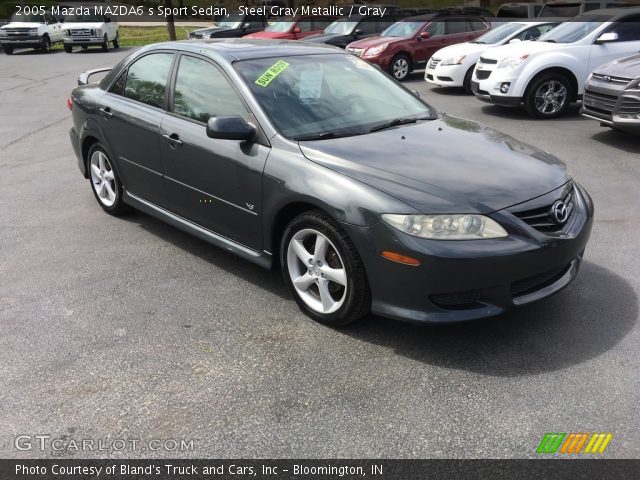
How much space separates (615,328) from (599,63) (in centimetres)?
756

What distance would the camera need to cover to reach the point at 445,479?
8.14ft

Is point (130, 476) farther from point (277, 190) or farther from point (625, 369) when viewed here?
point (625, 369)

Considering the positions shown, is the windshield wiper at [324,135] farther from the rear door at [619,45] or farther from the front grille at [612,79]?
the rear door at [619,45]

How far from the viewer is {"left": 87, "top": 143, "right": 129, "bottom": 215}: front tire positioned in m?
5.45

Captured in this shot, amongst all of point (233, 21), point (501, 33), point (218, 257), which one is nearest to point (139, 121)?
point (218, 257)

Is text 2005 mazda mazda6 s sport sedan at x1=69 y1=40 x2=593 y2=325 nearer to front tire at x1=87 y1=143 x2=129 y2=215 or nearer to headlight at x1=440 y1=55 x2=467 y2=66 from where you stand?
front tire at x1=87 y1=143 x2=129 y2=215

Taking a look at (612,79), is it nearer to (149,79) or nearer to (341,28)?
(149,79)

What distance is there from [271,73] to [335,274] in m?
1.58

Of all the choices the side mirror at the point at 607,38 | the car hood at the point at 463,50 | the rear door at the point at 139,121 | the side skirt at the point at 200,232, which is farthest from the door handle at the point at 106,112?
the car hood at the point at 463,50

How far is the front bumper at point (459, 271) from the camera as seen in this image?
309 cm

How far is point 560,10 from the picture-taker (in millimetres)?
15555

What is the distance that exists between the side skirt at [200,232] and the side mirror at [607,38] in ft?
26.5

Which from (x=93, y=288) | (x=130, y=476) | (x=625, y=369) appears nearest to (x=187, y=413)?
(x=130, y=476)

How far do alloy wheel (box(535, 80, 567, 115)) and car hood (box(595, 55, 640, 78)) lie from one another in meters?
1.71
